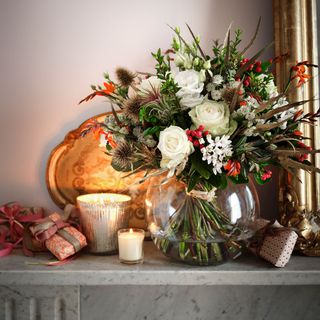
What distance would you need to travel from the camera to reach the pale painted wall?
4.22 feet

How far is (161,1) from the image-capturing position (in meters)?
1.29

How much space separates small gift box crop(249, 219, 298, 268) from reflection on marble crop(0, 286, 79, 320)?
1.80 ft

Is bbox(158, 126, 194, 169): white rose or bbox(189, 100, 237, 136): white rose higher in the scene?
bbox(189, 100, 237, 136): white rose

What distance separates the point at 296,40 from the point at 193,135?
1.95ft

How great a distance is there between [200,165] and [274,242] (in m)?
0.35

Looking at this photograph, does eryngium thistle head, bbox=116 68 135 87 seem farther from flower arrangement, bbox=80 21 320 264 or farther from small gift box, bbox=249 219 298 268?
small gift box, bbox=249 219 298 268

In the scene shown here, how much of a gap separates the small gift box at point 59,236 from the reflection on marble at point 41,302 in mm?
108

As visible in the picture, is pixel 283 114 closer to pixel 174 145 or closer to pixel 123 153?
pixel 174 145

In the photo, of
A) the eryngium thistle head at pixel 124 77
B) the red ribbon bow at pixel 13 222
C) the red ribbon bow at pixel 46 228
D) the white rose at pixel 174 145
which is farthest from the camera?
the red ribbon bow at pixel 13 222

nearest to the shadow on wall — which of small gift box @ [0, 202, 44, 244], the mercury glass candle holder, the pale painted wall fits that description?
the pale painted wall

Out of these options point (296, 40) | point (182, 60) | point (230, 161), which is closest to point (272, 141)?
point (230, 161)

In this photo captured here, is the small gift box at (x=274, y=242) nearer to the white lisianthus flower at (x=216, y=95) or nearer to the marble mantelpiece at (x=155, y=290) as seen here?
the marble mantelpiece at (x=155, y=290)

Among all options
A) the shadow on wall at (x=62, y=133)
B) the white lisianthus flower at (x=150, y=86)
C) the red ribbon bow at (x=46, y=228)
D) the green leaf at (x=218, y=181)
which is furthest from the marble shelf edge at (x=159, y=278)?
the white lisianthus flower at (x=150, y=86)

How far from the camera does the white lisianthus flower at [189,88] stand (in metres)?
0.89
